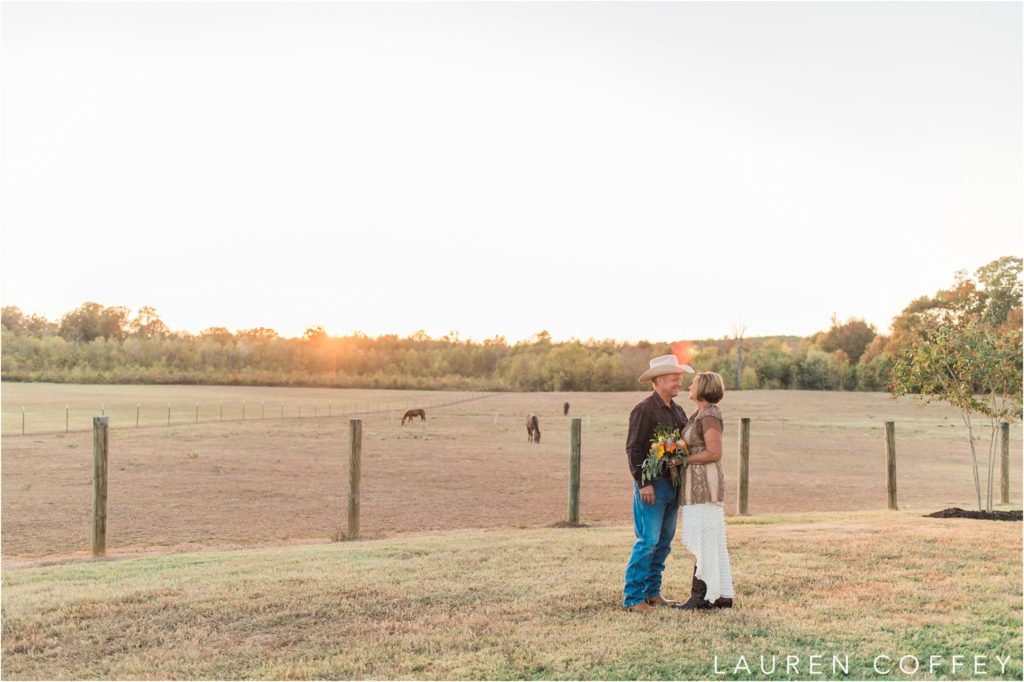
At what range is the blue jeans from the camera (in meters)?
7.34

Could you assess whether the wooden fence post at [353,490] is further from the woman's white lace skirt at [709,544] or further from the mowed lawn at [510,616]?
the woman's white lace skirt at [709,544]

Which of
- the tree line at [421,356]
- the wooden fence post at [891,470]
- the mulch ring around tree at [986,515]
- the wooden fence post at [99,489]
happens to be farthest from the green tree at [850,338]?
the wooden fence post at [99,489]

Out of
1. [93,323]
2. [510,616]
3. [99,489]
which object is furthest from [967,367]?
[93,323]

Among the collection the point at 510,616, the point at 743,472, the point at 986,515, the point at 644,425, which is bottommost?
the point at 986,515

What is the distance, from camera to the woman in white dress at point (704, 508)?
7121 mm

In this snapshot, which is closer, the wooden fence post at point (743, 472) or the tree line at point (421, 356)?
the wooden fence post at point (743, 472)

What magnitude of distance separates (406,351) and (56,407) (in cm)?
6967

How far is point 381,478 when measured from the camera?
2356 cm

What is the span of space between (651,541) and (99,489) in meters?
8.09

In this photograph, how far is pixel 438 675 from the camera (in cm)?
599

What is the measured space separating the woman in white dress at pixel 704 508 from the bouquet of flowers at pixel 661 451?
2.5 inches

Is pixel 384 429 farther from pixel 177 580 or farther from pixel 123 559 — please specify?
pixel 177 580

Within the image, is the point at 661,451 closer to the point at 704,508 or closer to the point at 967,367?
the point at 704,508

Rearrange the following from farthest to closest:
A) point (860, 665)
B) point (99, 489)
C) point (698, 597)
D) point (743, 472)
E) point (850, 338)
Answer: point (850, 338)
point (743, 472)
point (99, 489)
point (698, 597)
point (860, 665)
